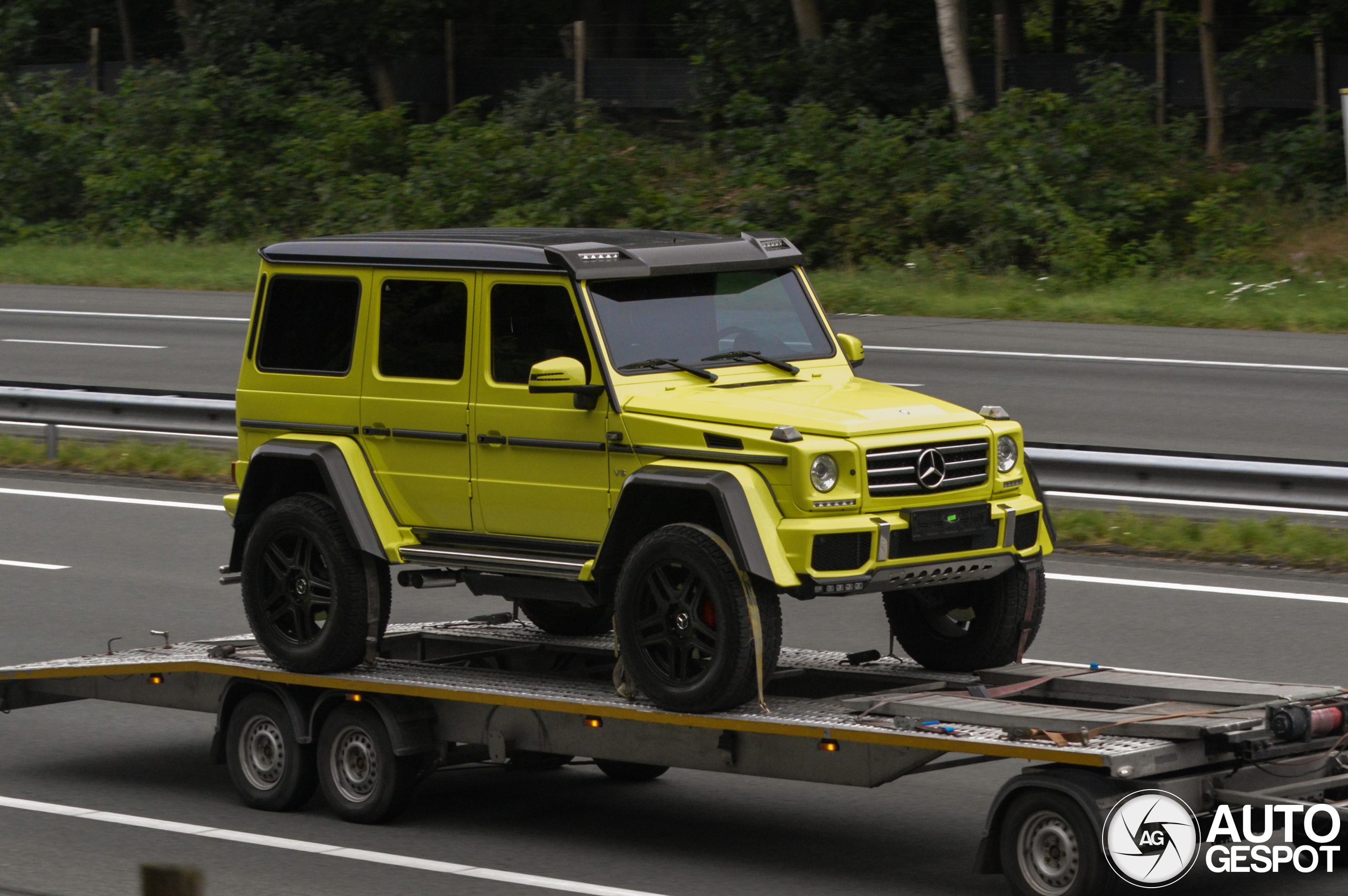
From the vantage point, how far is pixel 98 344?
26.0 metres

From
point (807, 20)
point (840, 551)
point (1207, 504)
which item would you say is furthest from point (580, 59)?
point (840, 551)

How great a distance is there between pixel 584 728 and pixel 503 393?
1440 mm

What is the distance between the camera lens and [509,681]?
8.25 meters

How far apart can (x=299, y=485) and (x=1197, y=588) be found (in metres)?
6.11

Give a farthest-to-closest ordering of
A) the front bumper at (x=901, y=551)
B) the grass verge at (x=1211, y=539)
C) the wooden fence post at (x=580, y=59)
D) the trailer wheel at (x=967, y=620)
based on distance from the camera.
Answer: the wooden fence post at (x=580, y=59), the grass verge at (x=1211, y=539), the trailer wheel at (x=967, y=620), the front bumper at (x=901, y=551)

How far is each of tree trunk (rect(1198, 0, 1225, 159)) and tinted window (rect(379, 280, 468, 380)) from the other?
25746 mm

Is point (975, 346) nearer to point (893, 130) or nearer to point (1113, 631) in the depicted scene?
point (893, 130)

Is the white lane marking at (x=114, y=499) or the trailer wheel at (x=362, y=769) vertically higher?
the white lane marking at (x=114, y=499)

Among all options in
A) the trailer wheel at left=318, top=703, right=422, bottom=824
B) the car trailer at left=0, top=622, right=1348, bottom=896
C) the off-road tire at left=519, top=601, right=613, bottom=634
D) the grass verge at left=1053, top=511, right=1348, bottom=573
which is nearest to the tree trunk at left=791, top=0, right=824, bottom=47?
the grass verge at left=1053, top=511, right=1348, bottom=573

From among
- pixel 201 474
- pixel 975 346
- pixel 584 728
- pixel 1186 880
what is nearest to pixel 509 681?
pixel 584 728

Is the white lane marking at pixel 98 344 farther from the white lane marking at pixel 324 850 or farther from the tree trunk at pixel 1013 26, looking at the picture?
the white lane marking at pixel 324 850

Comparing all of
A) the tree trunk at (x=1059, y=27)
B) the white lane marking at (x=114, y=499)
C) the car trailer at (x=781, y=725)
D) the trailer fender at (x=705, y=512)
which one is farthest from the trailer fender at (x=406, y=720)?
the tree trunk at (x=1059, y=27)

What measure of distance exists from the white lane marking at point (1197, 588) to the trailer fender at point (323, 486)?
5334 millimetres

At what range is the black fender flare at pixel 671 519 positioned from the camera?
7305mm
